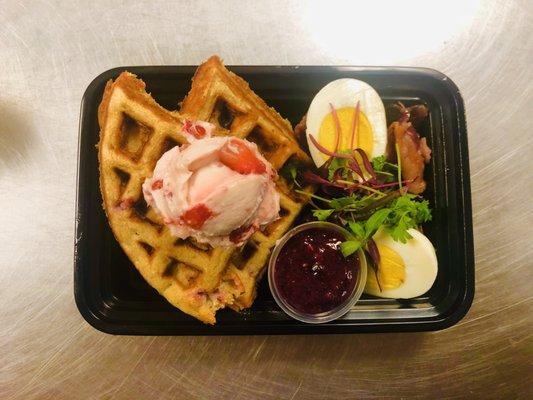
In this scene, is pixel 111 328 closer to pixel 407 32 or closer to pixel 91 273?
pixel 91 273

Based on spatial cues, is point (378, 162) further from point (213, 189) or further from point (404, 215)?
point (213, 189)

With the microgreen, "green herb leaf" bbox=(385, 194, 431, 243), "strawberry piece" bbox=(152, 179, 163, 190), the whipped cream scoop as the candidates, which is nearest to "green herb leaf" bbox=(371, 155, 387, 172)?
the microgreen

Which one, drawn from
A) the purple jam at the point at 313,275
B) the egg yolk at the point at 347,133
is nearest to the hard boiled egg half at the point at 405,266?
the purple jam at the point at 313,275

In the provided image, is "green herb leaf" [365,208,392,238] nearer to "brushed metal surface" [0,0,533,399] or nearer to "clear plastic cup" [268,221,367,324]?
"clear plastic cup" [268,221,367,324]

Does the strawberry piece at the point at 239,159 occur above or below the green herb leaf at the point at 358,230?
above

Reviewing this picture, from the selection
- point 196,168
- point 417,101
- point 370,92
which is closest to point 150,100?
point 196,168

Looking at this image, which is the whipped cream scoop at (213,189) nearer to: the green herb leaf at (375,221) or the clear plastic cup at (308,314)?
the clear plastic cup at (308,314)

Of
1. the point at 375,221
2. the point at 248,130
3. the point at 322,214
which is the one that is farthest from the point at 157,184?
the point at 375,221

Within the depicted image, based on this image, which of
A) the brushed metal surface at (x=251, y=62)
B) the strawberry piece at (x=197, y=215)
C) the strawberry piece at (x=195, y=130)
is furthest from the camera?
the brushed metal surface at (x=251, y=62)
